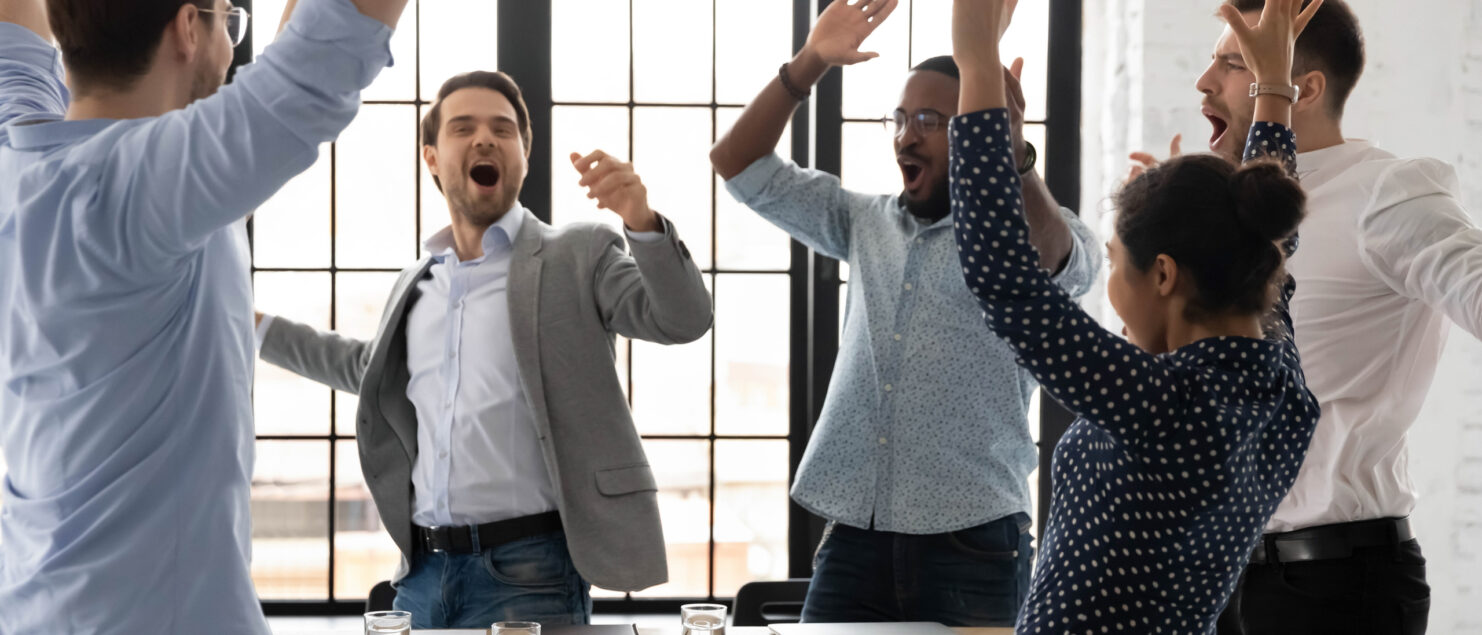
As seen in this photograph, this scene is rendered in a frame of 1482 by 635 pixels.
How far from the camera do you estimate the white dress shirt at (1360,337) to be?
178 centimetres

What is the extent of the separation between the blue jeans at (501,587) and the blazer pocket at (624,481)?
0.43 feet

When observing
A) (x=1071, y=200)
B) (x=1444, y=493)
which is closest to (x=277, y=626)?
(x=1071, y=200)

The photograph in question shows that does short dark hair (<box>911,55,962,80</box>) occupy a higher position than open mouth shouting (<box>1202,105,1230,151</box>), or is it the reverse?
short dark hair (<box>911,55,962,80</box>)

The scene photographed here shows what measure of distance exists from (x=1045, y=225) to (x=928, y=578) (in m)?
0.71

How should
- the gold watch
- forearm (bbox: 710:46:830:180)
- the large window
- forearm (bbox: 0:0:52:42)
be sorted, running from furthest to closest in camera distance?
the large window < forearm (bbox: 710:46:830:180) < the gold watch < forearm (bbox: 0:0:52:42)

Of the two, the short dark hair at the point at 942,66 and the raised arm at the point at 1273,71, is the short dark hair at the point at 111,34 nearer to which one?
the raised arm at the point at 1273,71

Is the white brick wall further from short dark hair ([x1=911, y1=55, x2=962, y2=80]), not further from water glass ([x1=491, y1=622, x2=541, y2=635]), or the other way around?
water glass ([x1=491, y1=622, x2=541, y2=635])

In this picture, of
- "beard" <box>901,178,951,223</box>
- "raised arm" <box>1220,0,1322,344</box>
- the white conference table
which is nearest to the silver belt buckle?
the white conference table

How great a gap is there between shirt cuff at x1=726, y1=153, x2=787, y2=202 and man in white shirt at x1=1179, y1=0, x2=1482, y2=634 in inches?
41.9

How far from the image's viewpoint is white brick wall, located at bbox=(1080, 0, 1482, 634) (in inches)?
120

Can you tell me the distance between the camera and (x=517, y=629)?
1530mm

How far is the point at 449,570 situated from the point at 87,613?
1.07 m

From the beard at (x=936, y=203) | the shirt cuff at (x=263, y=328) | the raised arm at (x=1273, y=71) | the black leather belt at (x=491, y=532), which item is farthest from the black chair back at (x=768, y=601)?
the raised arm at (x=1273, y=71)

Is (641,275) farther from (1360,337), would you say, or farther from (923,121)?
(1360,337)
